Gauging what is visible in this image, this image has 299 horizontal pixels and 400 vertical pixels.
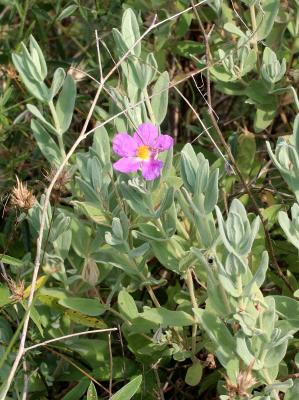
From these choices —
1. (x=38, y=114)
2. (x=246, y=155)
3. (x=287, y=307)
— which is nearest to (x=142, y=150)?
(x=38, y=114)

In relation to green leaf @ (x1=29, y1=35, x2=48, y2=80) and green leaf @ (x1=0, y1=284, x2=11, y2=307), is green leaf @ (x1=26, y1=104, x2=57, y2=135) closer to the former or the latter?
green leaf @ (x1=29, y1=35, x2=48, y2=80)

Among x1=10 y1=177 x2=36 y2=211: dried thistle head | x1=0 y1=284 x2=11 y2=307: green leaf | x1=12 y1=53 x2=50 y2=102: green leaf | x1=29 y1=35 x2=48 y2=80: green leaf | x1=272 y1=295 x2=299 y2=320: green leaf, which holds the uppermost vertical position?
x1=29 y1=35 x2=48 y2=80: green leaf

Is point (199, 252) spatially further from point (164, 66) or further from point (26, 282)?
point (164, 66)

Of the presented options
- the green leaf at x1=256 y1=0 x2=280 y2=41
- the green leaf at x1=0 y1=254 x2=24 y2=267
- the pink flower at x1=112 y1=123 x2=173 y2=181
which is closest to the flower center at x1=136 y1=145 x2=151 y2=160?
the pink flower at x1=112 y1=123 x2=173 y2=181

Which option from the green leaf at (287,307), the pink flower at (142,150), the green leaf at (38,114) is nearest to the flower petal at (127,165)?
the pink flower at (142,150)

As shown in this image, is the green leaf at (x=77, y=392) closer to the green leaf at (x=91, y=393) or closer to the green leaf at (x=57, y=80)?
the green leaf at (x=91, y=393)

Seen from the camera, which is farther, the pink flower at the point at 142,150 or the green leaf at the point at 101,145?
the green leaf at the point at 101,145
